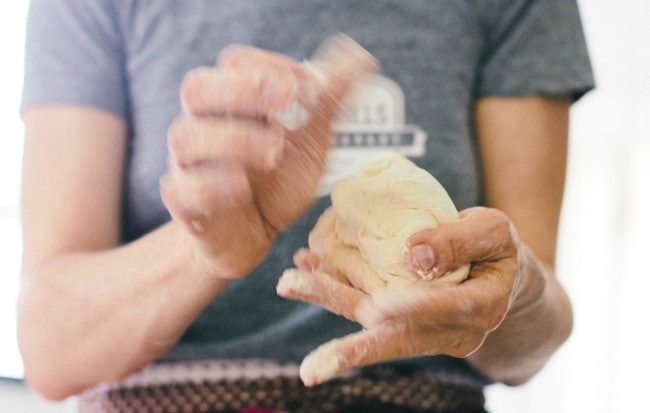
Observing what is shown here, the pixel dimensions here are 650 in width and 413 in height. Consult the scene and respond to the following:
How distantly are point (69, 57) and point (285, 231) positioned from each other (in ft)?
0.54

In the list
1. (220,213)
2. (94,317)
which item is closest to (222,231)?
(220,213)

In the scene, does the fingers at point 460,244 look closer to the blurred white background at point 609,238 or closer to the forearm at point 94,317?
the forearm at point 94,317

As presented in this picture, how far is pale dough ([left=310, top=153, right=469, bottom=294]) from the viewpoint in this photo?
0.52ft

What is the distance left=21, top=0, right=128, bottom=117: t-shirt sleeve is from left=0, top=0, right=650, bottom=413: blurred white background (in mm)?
366

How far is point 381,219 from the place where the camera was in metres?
0.17

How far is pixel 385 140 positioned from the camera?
21 cm

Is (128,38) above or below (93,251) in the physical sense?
above

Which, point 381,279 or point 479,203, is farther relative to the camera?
point 479,203

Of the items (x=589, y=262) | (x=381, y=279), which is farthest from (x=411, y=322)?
(x=589, y=262)

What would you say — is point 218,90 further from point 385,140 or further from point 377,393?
point 377,393

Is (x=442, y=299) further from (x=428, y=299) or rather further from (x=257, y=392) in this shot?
(x=257, y=392)

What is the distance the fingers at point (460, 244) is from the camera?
0.15 m

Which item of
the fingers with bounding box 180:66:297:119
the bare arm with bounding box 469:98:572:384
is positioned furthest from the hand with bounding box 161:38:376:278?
the bare arm with bounding box 469:98:572:384

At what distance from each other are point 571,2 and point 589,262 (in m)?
0.29
